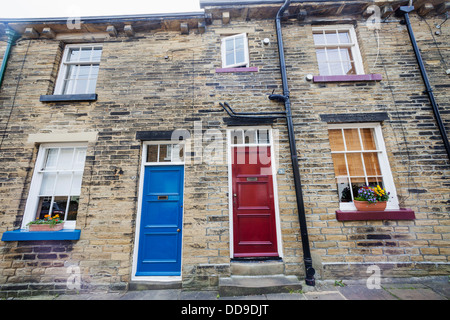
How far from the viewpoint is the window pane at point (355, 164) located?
394cm

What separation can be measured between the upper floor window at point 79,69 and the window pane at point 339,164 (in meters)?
6.12

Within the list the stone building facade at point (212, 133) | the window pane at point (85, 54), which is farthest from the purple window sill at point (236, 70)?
the window pane at point (85, 54)

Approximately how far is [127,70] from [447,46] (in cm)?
799

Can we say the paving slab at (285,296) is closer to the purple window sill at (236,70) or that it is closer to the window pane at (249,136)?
the window pane at (249,136)

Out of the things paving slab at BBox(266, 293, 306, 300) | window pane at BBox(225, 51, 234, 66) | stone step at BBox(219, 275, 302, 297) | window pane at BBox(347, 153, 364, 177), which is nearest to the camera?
paving slab at BBox(266, 293, 306, 300)

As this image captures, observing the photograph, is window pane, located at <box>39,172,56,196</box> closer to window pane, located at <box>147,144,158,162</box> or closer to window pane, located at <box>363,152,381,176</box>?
window pane, located at <box>147,144,158,162</box>

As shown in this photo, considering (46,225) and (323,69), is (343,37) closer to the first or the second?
(323,69)

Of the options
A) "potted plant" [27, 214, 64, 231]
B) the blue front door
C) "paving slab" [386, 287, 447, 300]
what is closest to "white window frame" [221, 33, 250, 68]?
the blue front door

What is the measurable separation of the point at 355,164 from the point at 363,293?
241 centimetres

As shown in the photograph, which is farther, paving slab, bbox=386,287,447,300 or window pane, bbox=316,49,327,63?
window pane, bbox=316,49,327,63

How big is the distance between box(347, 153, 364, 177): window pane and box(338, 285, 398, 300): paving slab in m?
2.10

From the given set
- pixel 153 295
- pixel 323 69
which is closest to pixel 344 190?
pixel 323 69

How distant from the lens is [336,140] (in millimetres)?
4125

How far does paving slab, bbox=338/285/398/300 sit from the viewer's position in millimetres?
2867
